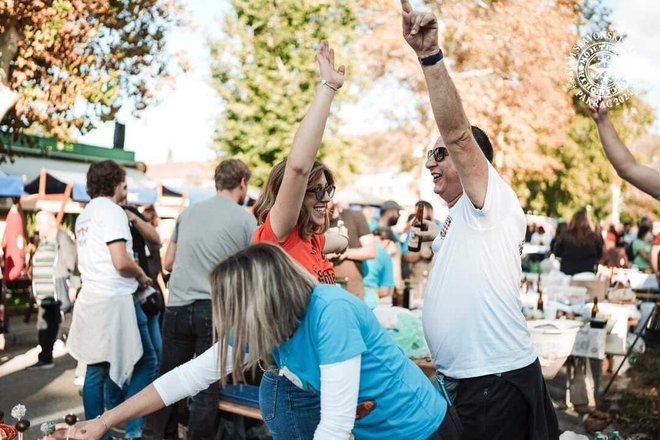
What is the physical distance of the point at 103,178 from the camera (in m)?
4.88

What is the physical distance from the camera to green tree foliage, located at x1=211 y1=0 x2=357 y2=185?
23906 mm

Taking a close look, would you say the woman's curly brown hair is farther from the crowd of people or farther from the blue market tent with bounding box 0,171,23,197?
the blue market tent with bounding box 0,171,23,197

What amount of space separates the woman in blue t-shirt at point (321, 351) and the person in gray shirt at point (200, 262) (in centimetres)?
230

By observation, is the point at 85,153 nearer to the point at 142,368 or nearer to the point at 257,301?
the point at 142,368

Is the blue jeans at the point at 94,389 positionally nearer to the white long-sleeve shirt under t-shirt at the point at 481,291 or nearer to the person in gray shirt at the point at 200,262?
the person in gray shirt at the point at 200,262

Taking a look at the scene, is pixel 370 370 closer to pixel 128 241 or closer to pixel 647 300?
pixel 128 241

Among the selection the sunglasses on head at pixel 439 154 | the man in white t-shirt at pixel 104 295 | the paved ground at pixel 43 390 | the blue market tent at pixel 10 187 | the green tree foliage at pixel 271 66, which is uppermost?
the green tree foliage at pixel 271 66

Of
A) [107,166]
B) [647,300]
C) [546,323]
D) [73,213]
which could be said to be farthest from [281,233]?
[73,213]

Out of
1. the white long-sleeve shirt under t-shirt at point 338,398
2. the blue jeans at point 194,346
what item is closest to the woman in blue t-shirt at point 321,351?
the white long-sleeve shirt under t-shirt at point 338,398

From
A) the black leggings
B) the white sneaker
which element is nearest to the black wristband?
the black leggings

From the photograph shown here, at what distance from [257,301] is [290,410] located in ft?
1.85

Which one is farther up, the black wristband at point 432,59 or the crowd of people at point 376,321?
the black wristband at point 432,59

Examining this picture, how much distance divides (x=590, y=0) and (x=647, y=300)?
19.0 metres

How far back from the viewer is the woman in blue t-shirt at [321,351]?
204cm
